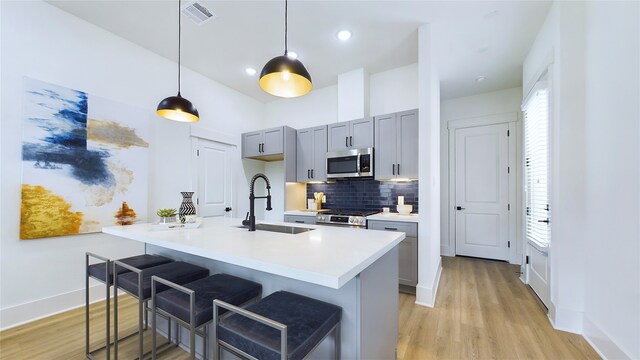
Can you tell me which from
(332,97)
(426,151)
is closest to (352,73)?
(332,97)

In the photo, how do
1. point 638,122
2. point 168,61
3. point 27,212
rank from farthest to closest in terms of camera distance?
point 168,61 < point 27,212 < point 638,122

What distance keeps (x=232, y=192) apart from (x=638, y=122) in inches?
180

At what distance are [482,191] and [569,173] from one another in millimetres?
2418

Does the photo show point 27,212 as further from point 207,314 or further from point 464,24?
point 464,24

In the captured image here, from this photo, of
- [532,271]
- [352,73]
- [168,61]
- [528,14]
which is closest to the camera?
[528,14]

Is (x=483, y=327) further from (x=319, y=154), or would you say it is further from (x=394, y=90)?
(x=394, y=90)

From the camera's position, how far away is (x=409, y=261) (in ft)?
9.69

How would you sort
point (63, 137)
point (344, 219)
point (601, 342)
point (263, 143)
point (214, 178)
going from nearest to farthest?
point (601, 342), point (63, 137), point (344, 219), point (214, 178), point (263, 143)

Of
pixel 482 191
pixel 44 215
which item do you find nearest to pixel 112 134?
pixel 44 215

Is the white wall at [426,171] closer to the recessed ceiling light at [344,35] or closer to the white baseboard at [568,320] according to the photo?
the recessed ceiling light at [344,35]

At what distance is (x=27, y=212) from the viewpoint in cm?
231

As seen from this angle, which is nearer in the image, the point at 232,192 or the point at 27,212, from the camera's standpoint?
the point at 27,212

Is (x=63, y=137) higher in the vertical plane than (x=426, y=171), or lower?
higher

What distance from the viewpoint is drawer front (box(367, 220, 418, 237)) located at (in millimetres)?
2920
